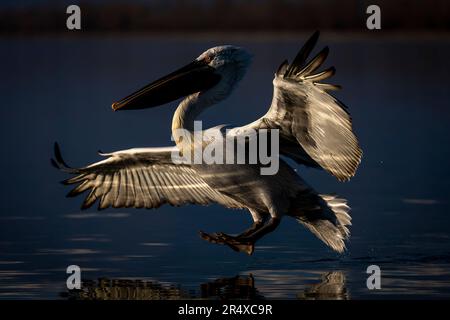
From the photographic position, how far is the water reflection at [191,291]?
8.53m

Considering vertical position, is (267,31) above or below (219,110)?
above

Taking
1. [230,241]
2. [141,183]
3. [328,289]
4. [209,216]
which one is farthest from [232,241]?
[209,216]

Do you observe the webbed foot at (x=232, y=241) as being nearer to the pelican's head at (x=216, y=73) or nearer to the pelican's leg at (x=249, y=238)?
the pelican's leg at (x=249, y=238)

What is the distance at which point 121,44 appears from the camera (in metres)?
30.8

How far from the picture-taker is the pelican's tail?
9.59 meters

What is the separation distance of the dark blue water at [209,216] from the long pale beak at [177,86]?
3.50 feet

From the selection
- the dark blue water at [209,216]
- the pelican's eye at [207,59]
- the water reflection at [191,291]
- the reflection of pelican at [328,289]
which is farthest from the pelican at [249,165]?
the water reflection at [191,291]

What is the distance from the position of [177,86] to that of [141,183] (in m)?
0.82

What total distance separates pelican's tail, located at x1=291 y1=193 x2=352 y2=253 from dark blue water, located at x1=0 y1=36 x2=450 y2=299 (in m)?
0.17

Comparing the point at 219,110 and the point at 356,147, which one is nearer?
the point at 356,147

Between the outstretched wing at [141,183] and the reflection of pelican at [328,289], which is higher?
the outstretched wing at [141,183]
